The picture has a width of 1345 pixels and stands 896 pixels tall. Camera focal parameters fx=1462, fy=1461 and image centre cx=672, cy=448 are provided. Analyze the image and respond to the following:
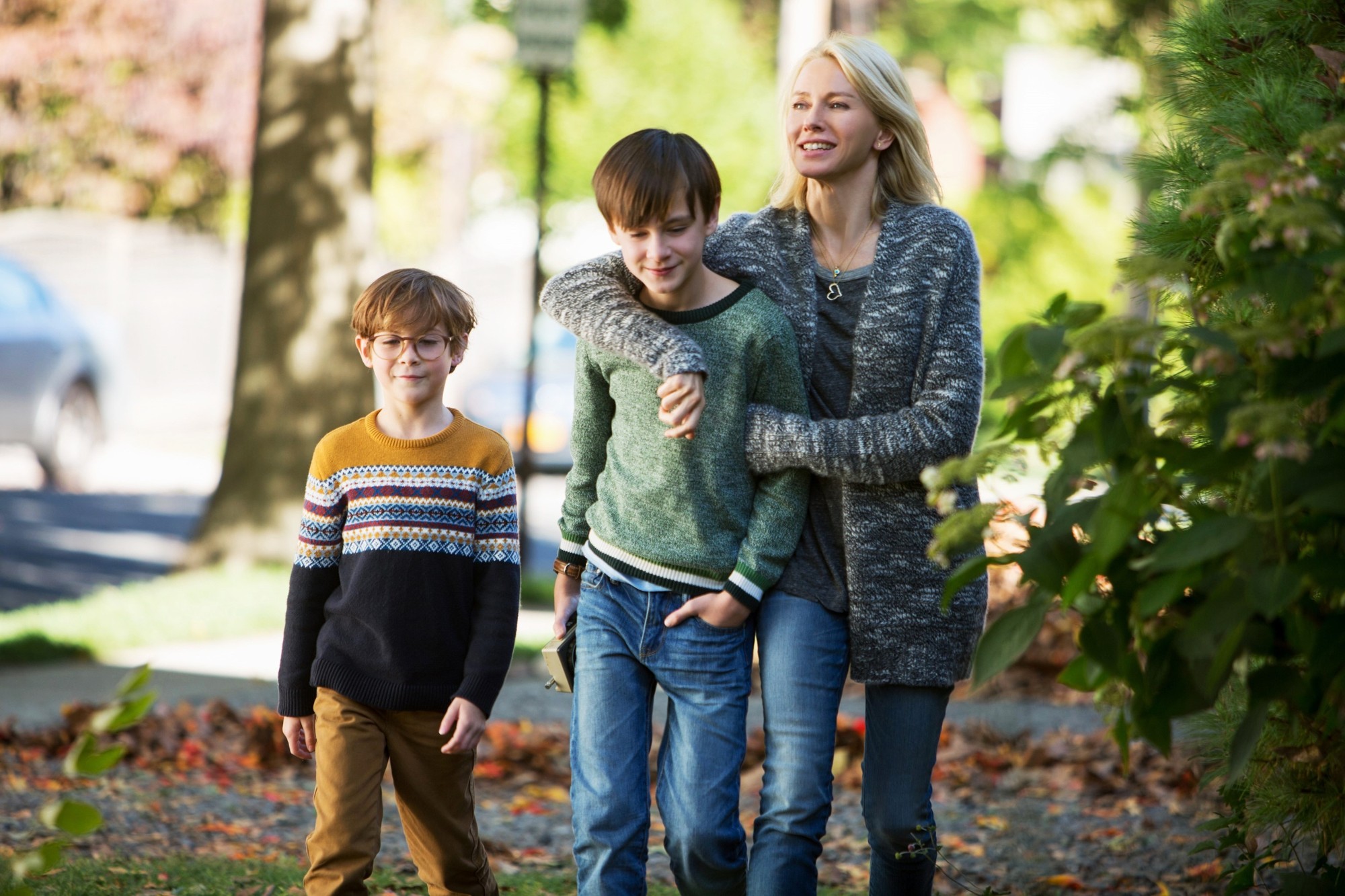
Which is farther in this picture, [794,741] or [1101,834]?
[1101,834]

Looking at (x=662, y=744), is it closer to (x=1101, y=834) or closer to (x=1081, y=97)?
(x=1101, y=834)

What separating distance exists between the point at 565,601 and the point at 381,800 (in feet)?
1.83

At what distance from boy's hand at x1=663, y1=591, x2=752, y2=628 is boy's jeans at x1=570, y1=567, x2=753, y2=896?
26 mm

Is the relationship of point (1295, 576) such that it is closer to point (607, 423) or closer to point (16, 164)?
point (607, 423)

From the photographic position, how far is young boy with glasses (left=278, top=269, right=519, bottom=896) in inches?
115

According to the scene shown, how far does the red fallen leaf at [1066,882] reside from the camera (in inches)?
158

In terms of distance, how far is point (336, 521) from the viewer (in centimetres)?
304

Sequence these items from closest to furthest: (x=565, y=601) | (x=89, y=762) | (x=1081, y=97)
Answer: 1. (x=89, y=762)
2. (x=565, y=601)
3. (x=1081, y=97)

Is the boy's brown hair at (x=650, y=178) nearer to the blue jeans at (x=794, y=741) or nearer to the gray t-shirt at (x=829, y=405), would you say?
the gray t-shirt at (x=829, y=405)

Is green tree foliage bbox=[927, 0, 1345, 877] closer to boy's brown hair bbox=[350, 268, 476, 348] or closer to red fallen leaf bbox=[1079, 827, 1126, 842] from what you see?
boy's brown hair bbox=[350, 268, 476, 348]

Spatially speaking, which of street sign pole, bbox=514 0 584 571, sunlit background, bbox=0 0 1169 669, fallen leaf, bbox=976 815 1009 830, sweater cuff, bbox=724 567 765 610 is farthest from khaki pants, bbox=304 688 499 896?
sunlit background, bbox=0 0 1169 669

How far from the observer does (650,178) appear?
276 centimetres

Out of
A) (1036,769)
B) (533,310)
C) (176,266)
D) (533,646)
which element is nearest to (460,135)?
(176,266)

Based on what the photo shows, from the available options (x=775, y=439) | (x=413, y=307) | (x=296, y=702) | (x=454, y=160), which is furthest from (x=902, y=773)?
(x=454, y=160)
